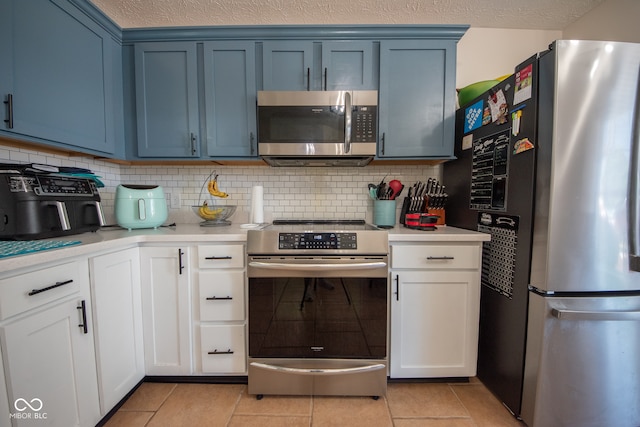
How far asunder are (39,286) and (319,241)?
114cm

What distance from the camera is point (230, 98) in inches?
64.1

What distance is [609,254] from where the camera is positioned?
3.38ft

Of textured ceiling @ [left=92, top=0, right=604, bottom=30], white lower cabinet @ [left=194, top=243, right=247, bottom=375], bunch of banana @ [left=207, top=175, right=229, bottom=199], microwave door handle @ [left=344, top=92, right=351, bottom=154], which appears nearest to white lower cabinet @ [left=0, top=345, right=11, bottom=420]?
white lower cabinet @ [left=194, top=243, right=247, bottom=375]

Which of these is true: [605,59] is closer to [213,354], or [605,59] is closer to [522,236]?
[522,236]

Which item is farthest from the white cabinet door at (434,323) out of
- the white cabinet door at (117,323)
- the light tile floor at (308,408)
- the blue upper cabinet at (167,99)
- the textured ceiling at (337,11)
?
the textured ceiling at (337,11)

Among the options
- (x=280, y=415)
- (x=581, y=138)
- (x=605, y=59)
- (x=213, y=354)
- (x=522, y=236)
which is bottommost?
(x=280, y=415)

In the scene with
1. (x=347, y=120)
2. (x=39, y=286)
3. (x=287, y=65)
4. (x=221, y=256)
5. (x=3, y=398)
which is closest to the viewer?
(x=3, y=398)

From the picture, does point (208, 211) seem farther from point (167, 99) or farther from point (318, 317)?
point (318, 317)

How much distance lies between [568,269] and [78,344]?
2186 mm

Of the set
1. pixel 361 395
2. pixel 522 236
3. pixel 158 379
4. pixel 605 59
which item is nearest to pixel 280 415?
pixel 361 395

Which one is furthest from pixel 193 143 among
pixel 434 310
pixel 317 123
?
pixel 434 310

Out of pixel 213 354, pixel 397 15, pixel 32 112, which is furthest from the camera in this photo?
pixel 397 15

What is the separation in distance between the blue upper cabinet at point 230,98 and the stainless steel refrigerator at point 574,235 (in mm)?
1545

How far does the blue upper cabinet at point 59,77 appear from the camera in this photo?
3.52ft
